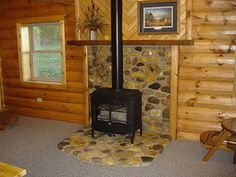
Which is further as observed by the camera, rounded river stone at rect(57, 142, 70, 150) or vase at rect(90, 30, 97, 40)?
vase at rect(90, 30, 97, 40)

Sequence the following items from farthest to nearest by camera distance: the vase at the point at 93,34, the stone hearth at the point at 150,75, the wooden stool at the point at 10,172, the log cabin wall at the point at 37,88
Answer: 1. the log cabin wall at the point at 37,88
2. the vase at the point at 93,34
3. the stone hearth at the point at 150,75
4. the wooden stool at the point at 10,172

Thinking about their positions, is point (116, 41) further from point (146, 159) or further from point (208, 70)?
point (146, 159)

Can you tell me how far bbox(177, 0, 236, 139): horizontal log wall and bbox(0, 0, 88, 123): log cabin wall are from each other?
1.90 m

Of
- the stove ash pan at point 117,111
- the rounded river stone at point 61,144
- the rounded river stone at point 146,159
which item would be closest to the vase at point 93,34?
the stove ash pan at point 117,111

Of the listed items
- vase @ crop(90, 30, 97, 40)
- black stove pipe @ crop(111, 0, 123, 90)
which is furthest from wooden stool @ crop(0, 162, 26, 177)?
vase @ crop(90, 30, 97, 40)

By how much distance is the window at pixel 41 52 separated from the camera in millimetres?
5238

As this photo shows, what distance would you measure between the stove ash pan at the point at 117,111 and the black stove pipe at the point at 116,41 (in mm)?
204

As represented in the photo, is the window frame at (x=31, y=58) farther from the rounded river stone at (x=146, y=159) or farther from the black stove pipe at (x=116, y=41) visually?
the rounded river stone at (x=146, y=159)

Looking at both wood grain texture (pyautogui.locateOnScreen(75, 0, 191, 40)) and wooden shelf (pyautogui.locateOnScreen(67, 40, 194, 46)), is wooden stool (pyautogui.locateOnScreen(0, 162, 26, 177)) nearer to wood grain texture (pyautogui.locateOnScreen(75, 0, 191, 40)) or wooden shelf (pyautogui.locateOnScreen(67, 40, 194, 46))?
wooden shelf (pyautogui.locateOnScreen(67, 40, 194, 46))

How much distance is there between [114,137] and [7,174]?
216 cm

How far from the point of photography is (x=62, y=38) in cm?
498

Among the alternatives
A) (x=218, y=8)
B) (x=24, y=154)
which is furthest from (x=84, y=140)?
(x=218, y=8)

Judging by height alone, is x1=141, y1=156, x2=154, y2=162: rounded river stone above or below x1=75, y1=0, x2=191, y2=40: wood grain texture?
below

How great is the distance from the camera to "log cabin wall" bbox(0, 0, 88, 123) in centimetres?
491
